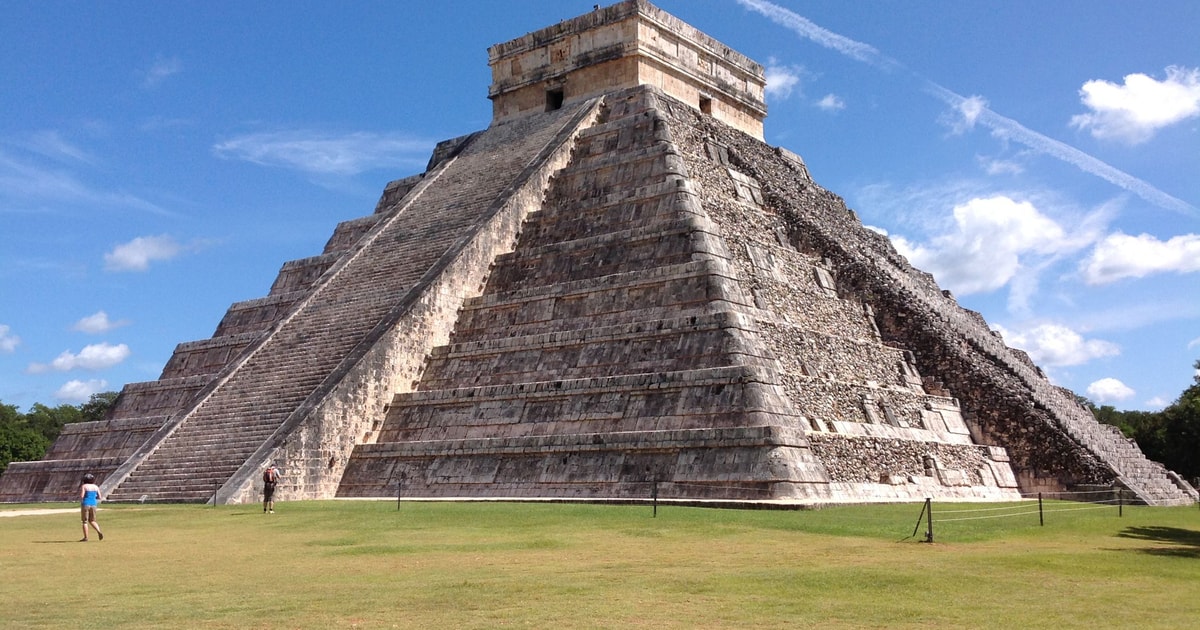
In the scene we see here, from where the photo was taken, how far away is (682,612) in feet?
23.5

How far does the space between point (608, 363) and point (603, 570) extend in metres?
8.46

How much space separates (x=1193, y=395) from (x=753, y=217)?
55.7 ft

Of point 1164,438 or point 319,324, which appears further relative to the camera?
point 1164,438

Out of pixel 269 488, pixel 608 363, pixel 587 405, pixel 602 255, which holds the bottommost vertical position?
pixel 269 488

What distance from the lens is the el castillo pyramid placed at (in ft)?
52.8

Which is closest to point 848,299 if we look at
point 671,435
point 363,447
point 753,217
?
point 753,217

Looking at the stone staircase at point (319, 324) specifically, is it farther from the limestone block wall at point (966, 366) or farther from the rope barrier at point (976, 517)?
the rope barrier at point (976, 517)

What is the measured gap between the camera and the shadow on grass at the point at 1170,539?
1073cm

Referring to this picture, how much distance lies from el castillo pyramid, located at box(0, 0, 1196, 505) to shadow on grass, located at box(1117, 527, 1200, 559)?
3.71m

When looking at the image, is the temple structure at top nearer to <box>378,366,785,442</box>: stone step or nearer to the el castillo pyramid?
the el castillo pyramid

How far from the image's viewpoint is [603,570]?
29.7 ft

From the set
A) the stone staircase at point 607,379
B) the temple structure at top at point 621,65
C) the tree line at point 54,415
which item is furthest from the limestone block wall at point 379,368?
the tree line at point 54,415

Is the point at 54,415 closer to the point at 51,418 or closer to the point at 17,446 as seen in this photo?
the point at 51,418

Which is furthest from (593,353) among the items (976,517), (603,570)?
(603,570)
